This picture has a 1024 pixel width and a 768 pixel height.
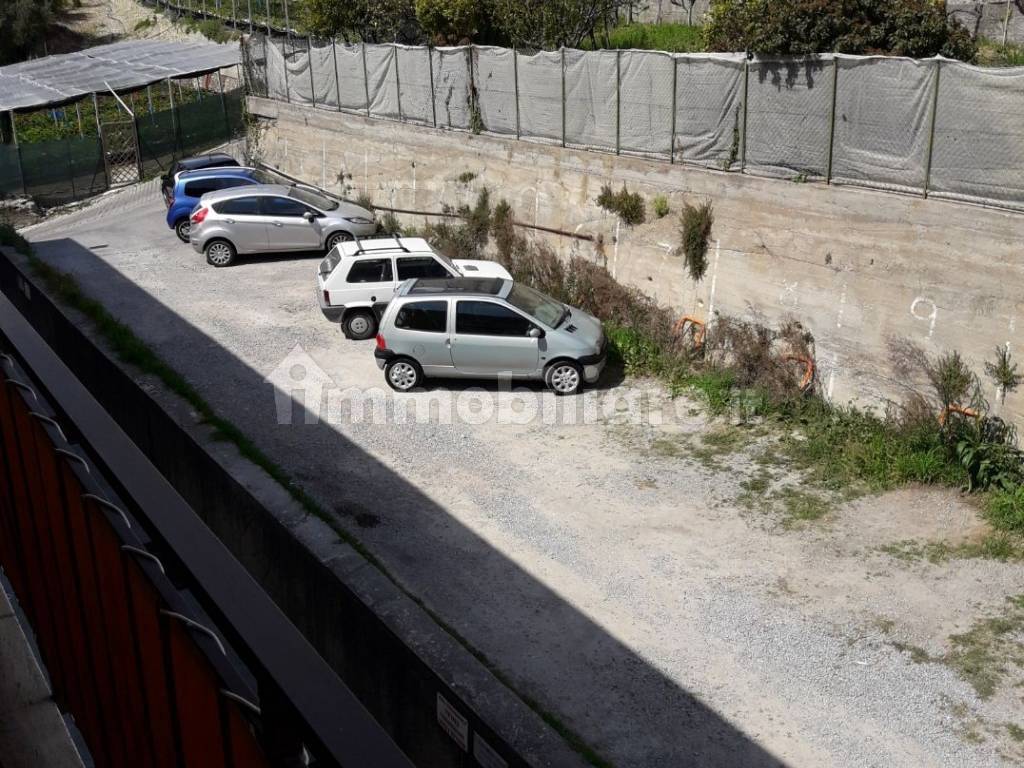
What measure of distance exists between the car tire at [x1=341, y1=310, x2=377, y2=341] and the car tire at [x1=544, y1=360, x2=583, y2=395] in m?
3.86

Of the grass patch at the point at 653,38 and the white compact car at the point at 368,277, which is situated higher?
the grass patch at the point at 653,38

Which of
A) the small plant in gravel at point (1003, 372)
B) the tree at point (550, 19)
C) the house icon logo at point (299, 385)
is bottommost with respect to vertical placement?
the house icon logo at point (299, 385)

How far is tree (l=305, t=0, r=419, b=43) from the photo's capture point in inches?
1200

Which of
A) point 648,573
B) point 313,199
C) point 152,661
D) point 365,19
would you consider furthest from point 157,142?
point 152,661

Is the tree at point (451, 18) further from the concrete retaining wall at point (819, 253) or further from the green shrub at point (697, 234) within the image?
the green shrub at point (697, 234)

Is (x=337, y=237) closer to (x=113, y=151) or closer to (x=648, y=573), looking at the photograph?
(x=113, y=151)

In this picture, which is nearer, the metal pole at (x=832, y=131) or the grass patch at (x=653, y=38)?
the metal pole at (x=832, y=131)

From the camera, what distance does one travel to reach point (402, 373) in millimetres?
15633

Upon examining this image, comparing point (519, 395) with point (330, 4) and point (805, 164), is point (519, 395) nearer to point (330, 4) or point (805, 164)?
point (805, 164)

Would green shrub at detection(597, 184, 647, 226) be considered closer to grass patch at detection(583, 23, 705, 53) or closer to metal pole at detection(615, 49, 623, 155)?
metal pole at detection(615, 49, 623, 155)

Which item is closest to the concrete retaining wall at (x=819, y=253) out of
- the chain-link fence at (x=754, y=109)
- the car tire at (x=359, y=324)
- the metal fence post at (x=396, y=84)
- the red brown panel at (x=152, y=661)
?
the chain-link fence at (x=754, y=109)

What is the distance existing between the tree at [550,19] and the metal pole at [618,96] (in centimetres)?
756

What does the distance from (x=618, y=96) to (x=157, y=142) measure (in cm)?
1935

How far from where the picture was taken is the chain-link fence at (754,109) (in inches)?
503
